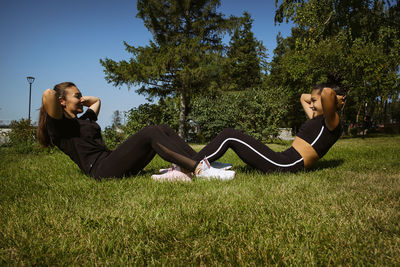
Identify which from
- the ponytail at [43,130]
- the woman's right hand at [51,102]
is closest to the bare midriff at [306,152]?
the woman's right hand at [51,102]

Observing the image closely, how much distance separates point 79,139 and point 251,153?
2.44 meters

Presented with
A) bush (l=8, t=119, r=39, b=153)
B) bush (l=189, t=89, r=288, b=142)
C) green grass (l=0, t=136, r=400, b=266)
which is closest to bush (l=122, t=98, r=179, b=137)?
bush (l=189, t=89, r=288, b=142)

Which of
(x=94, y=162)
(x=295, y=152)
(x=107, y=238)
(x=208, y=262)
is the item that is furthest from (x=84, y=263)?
(x=295, y=152)

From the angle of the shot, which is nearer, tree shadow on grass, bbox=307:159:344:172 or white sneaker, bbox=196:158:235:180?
white sneaker, bbox=196:158:235:180

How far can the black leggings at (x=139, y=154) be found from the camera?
3.42 meters

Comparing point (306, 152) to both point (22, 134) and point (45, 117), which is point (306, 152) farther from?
point (22, 134)

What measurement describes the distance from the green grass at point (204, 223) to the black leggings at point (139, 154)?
288 millimetres

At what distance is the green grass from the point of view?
154 centimetres

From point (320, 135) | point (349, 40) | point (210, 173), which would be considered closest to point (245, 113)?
point (349, 40)

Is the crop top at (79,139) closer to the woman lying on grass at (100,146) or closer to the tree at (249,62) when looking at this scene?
the woman lying on grass at (100,146)

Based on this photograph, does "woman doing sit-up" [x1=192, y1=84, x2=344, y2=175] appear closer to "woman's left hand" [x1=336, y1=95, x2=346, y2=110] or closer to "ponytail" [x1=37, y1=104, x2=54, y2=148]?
"woman's left hand" [x1=336, y1=95, x2=346, y2=110]

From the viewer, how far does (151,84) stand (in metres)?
18.4

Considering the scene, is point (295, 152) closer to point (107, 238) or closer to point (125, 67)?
point (107, 238)

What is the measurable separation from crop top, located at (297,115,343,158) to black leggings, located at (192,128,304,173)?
0.29 metres
